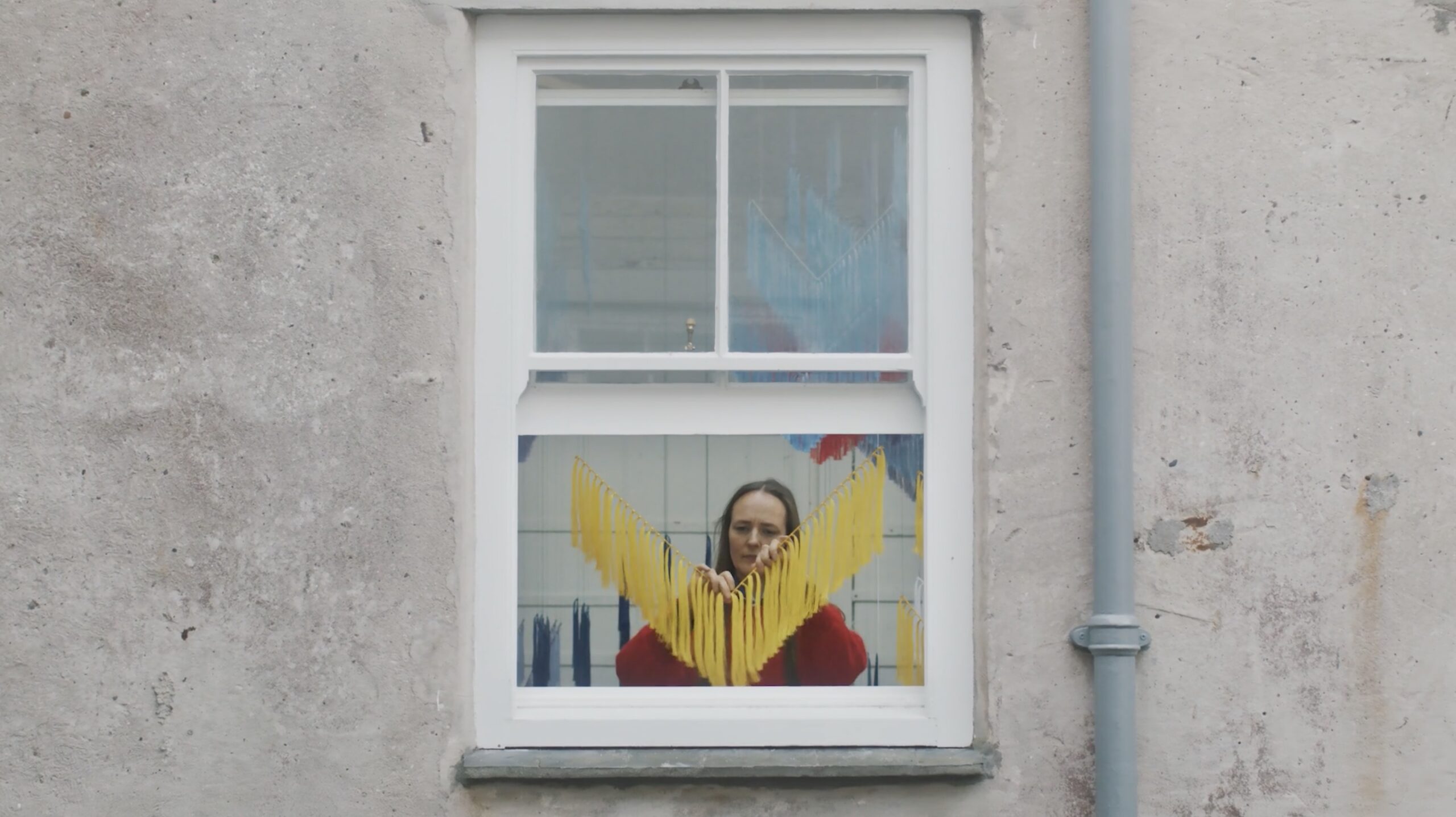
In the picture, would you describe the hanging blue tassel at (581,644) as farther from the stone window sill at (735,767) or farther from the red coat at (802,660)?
the stone window sill at (735,767)

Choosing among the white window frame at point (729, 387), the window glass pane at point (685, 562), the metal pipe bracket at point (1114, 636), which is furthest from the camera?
the window glass pane at point (685, 562)

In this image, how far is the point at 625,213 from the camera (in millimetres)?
3391

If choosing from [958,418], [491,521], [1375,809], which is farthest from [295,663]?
[1375,809]

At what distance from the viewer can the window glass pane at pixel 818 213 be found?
3348 millimetres

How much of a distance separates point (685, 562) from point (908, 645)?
0.58 meters

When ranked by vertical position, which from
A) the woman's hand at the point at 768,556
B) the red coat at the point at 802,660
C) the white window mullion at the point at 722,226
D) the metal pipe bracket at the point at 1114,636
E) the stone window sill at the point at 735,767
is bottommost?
the stone window sill at the point at 735,767

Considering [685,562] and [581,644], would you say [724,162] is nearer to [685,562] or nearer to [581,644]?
[685,562]

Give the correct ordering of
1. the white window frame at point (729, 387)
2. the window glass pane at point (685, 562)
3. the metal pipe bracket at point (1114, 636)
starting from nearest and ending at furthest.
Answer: the metal pipe bracket at point (1114, 636) < the white window frame at point (729, 387) < the window glass pane at point (685, 562)

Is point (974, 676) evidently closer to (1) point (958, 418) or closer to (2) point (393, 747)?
(1) point (958, 418)

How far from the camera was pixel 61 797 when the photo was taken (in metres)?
3.11

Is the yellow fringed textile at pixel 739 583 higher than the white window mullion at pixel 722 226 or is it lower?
lower

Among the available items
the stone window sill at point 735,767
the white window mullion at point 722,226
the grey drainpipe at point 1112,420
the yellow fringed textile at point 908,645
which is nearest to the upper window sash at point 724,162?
the white window mullion at point 722,226

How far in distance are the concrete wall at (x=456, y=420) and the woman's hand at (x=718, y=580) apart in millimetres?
479

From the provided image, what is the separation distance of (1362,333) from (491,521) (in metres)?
2.06
